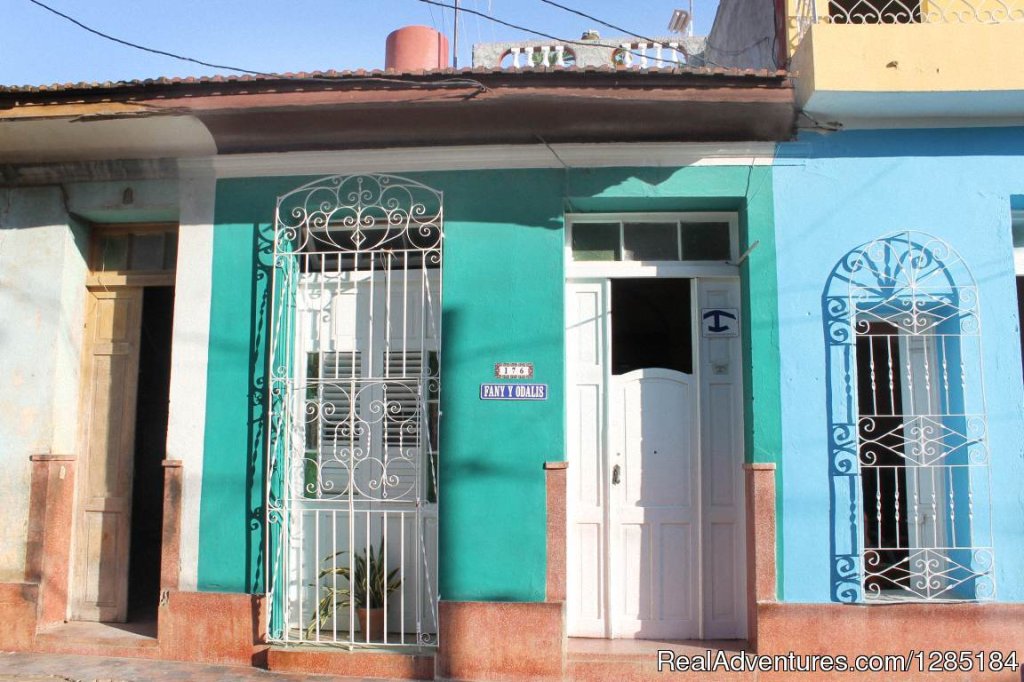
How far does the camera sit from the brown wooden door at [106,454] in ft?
20.4

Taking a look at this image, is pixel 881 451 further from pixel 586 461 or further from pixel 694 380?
pixel 586 461

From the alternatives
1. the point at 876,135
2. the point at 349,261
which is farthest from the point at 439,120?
the point at 876,135

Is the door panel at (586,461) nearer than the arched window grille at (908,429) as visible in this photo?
No

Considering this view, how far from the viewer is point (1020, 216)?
5930 mm

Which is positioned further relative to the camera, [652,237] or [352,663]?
[652,237]

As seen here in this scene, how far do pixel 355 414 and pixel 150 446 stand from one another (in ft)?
7.00

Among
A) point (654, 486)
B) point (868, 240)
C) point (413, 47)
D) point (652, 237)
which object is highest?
point (413, 47)

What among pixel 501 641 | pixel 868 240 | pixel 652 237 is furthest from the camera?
pixel 652 237

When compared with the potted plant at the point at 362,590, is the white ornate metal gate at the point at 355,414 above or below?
above

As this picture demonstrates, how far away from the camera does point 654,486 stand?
19.1ft

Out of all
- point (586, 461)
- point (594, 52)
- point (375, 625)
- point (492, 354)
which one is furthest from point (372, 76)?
point (594, 52)

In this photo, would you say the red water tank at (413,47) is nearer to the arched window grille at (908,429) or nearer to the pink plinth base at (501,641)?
the arched window grille at (908,429)

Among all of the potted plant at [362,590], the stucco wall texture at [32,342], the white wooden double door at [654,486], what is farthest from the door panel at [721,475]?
the stucco wall texture at [32,342]

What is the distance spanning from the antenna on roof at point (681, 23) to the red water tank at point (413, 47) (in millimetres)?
5554
